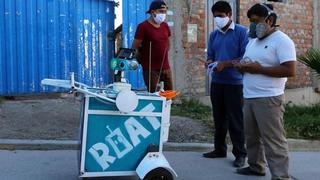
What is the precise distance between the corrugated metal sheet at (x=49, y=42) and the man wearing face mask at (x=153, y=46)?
2964 millimetres

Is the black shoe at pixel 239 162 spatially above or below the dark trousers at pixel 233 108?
below

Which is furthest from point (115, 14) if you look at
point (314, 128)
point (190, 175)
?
point (190, 175)

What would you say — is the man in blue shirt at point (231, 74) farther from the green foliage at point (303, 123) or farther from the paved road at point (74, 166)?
the green foliage at point (303, 123)

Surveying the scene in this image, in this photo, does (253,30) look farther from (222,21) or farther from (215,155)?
(215,155)

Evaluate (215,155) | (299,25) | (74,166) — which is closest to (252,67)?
(215,155)

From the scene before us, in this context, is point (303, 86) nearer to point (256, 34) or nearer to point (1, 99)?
point (1, 99)

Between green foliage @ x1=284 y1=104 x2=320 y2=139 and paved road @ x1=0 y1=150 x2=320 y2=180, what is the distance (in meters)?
1.14

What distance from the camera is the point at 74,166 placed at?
6309 millimetres

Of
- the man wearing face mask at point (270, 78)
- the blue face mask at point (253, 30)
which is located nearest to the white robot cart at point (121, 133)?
the man wearing face mask at point (270, 78)

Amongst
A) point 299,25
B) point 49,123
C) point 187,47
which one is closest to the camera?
point 49,123

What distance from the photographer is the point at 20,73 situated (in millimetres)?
9758

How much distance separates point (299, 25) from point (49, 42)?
559cm

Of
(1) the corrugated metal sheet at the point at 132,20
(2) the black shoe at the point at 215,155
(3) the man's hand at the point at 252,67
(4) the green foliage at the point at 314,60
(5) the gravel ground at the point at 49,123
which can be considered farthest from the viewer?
(1) the corrugated metal sheet at the point at 132,20

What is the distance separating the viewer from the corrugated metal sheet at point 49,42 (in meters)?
9.67
